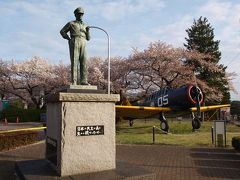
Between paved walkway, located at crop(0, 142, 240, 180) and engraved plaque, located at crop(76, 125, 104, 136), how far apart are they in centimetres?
207

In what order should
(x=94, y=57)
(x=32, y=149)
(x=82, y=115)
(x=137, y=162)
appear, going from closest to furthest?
(x=82, y=115)
(x=137, y=162)
(x=32, y=149)
(x=94, y=57)

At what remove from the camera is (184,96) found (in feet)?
54.2

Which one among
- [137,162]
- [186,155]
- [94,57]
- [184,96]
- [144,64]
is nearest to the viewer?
[137,162]

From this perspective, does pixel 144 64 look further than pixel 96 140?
Yes

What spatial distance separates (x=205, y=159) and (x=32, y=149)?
24.4 feet

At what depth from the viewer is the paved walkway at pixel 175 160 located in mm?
6238

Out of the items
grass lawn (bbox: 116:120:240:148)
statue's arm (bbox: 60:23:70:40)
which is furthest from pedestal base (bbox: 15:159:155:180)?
grass lawn (bbox: 116:120:240:148)

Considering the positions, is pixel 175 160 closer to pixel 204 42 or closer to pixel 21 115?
pixel 21 115

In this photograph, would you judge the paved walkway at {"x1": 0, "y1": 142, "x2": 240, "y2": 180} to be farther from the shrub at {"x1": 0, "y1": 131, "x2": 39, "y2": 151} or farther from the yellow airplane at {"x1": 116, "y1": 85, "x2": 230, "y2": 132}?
the yellow airplane at {"x1": 116, "y1": 85, "x2": 230, "y2": 132}

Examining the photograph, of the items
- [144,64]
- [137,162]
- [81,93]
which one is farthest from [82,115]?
[144,64]

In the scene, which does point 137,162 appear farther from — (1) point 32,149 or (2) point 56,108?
(1) point 32,149

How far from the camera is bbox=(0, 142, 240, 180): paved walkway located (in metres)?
6.24

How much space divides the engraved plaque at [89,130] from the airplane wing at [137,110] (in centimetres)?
1104

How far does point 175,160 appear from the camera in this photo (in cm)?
795
